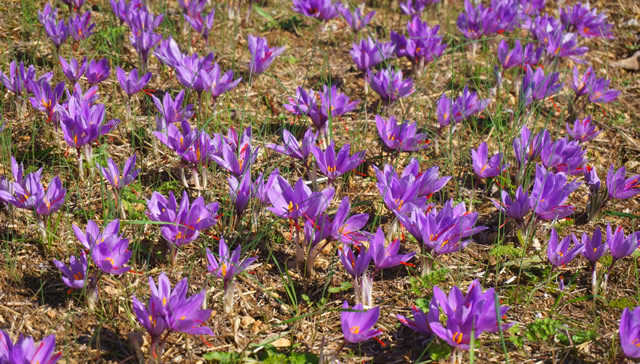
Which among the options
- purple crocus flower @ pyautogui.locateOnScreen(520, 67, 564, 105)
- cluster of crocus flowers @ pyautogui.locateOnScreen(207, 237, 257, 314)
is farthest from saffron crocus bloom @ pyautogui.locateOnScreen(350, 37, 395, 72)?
cluster of crocus flowers @ pyautogui.locateOnScreen(207, 237, 257, 314)

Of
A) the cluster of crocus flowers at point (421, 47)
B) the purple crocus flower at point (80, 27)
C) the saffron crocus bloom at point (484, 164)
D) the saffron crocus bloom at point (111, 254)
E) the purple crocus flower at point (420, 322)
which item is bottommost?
the purple crocus flower at point (420, 322)

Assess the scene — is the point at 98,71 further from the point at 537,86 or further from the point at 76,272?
the point at 537,86

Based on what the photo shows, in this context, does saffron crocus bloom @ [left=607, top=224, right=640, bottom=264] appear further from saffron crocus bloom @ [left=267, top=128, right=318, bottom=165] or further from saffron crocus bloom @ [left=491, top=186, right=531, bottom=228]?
saffron crocus bloom @ [left=267, top=128, right=318, bottom=165]

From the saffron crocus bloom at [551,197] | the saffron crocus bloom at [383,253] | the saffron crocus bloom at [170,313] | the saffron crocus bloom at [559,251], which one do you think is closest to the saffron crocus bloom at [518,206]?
the saffron crocus bloom at [551,197]

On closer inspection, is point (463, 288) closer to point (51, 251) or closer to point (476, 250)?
point (476, 250)

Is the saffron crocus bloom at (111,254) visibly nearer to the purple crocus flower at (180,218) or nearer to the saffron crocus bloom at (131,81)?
the purple crocus flower at (180,218)

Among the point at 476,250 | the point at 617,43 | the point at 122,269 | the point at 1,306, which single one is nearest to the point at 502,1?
the point at 617,43

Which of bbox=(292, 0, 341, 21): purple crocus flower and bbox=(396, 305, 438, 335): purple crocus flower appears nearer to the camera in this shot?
bbox=(396, 305, 438, 335): purple crocus flower
